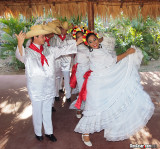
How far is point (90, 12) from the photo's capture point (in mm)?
4402

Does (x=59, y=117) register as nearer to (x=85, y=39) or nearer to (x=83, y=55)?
(x=83, y=55)

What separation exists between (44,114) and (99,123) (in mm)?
838

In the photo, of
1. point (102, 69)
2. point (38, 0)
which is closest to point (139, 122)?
point (102, 69)

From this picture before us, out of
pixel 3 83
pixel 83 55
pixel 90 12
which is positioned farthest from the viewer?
pixel 3 83

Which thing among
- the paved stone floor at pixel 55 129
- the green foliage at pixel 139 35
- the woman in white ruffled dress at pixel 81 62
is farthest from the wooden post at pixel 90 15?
the green foliage at pixel 139 35

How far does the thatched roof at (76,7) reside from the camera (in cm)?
444

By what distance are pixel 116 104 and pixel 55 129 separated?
1.21 meters

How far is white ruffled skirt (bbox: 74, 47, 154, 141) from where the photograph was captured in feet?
10.0

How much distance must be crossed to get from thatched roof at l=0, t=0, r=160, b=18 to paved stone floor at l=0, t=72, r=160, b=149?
6.48ft

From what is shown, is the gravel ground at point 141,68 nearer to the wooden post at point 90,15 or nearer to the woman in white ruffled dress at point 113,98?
the wooden post at point 90,15

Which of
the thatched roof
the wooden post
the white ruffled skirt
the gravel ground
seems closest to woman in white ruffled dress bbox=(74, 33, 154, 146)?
the white ruffled skirt

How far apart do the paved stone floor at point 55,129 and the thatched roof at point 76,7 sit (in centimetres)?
197

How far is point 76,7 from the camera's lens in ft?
15.2

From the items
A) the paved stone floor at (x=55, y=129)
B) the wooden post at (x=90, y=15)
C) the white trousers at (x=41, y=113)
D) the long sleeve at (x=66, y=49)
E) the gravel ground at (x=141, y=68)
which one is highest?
the wooden post at (x=90, y=15)
